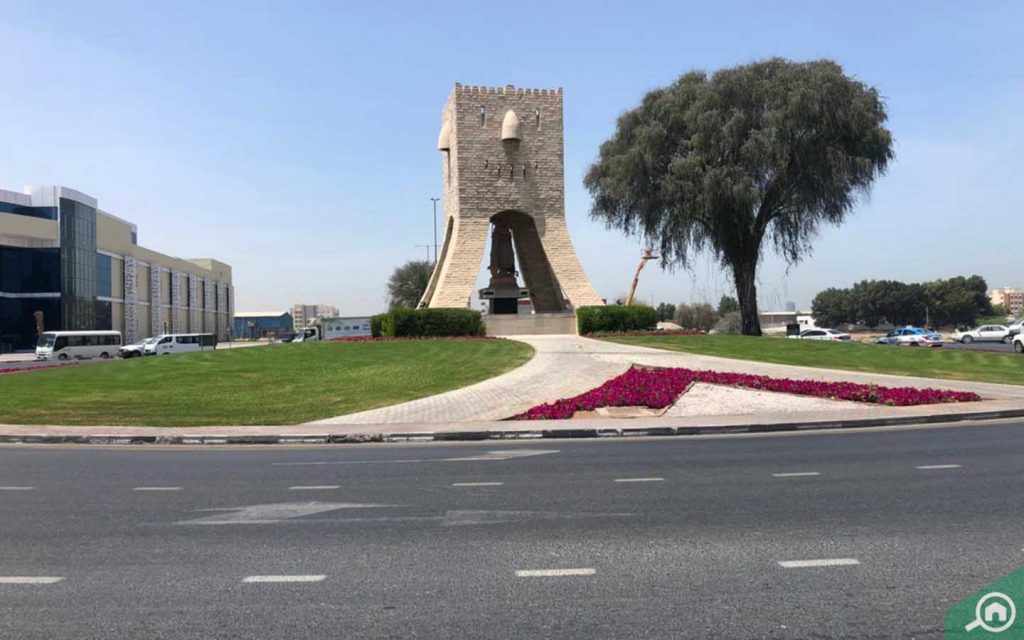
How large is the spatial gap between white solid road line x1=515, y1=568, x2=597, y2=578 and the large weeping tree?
31.5m

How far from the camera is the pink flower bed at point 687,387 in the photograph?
54.5ft

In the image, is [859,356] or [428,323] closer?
[859,356]

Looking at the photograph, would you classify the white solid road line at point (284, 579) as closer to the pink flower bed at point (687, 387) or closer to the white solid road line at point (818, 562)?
the white solid road line at point (818, 562)

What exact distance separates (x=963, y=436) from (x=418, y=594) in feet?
36.3

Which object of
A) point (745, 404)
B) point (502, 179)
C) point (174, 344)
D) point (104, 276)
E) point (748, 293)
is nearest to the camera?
point (745, 404)

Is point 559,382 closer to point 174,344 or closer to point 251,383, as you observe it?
point 251,383

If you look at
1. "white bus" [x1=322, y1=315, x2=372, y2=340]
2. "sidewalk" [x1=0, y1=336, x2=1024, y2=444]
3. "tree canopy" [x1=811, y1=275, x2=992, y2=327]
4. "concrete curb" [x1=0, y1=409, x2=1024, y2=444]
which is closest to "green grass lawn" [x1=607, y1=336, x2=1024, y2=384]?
"sidewalk" [x1=0, y1=336, x2=1024, y2=444]

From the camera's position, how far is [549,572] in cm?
540

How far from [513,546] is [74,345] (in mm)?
53233

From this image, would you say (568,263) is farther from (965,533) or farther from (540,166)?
(965,533)

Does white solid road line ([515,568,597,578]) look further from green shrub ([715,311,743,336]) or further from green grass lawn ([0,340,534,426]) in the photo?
green shrub ([715,311,743,336])

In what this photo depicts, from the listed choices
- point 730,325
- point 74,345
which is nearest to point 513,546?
point 74,345

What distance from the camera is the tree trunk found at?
39.4 m
